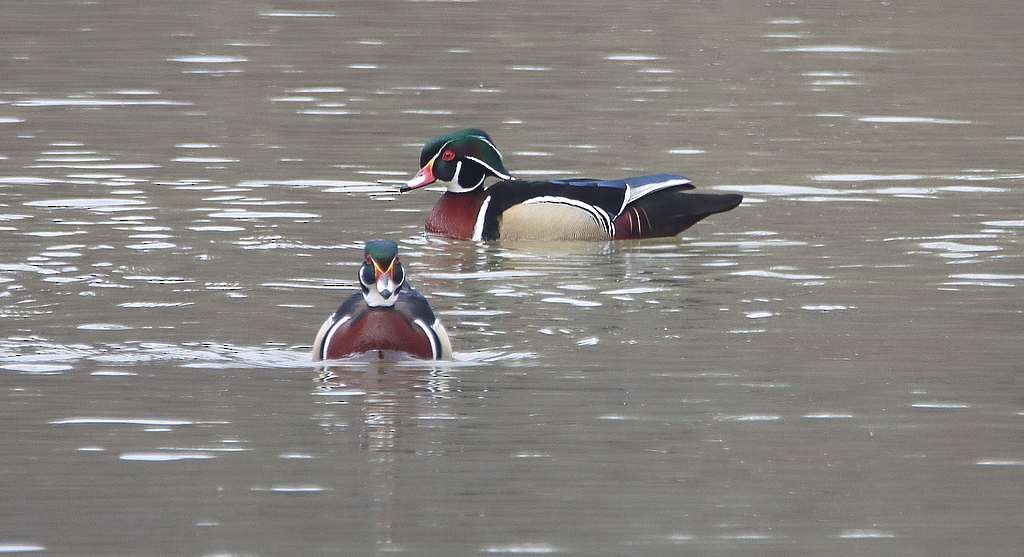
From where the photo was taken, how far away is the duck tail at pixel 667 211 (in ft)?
59.4

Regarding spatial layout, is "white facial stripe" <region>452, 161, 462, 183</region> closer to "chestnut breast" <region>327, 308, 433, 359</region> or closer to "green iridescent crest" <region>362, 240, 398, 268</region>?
"chestnut breast" <region>327, 308, 433, 359</region>

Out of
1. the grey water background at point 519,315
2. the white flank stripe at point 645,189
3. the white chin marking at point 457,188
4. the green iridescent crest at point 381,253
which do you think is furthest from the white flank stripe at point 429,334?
the white chin marking at point 457,188

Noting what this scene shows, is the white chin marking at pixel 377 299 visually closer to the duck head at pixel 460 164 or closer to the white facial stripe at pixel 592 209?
the white facial stripe at pixel 592 209

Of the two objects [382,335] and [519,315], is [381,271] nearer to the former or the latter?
[382,335]

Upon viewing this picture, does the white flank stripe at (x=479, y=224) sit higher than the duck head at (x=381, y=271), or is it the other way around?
the duck head at (x=381, y=271)

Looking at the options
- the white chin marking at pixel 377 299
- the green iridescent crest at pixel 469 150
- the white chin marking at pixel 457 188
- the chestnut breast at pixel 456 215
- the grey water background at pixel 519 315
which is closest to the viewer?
the grey water background at pixel 519 315

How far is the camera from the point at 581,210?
18047mm

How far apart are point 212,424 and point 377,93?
1497 cm

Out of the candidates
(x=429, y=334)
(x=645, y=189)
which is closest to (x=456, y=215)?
(x=645, y=189)

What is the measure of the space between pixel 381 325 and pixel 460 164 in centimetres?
629

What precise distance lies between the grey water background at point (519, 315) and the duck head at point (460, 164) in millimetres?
439

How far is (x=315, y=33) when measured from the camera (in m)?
32.1

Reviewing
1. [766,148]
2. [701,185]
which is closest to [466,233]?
[701,185]

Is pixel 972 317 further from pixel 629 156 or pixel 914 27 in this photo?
pixel 914 27
